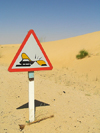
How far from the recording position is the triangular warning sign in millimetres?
2520

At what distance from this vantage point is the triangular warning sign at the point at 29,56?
2.52m

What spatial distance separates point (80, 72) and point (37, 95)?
6195 millimetres

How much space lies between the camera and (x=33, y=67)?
103 inches

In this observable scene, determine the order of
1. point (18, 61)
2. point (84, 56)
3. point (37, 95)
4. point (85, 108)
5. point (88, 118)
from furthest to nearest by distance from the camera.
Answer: point (84, 56) < point (37, 95) < point (85, 108) < point (88, 118) < point (18, 61)

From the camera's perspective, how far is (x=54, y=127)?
2801 millimetres

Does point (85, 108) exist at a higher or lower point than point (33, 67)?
lower

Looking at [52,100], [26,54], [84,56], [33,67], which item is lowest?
[52,100]

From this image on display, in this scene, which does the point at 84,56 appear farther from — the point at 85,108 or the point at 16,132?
the point at 16,132

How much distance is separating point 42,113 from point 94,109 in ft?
4.75

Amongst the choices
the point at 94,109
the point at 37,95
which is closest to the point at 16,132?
the point at 37,95

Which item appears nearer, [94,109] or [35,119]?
[35,119]

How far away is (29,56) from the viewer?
2592mm

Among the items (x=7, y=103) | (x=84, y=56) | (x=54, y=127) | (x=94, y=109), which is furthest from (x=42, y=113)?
(x=84, y=56)

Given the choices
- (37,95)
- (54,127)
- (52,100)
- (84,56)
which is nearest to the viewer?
(54,127)
